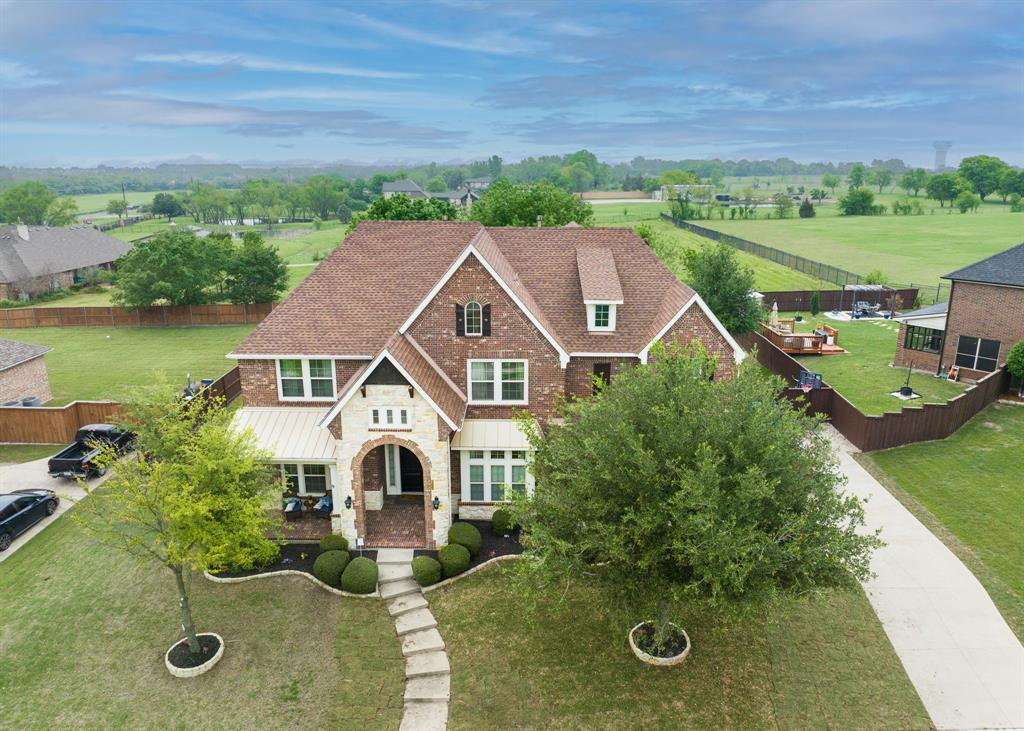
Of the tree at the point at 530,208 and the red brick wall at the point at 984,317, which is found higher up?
the tree at the point at 530,208

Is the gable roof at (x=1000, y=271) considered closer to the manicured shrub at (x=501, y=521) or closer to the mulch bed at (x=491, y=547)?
the manicured shrub at (x=501, y=521)

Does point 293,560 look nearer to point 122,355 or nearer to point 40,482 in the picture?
point 40,482

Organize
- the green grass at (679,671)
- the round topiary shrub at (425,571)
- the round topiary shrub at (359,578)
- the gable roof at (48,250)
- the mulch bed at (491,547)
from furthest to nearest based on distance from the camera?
the gable roof at (48,250), the mulch bed at (491,547), the round topiary shrub at (425,571), the round topiary shrub at (359,578), the green grass at (679,671)

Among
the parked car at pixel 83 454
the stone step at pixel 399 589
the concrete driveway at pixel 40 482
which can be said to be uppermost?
the parked car at pixel 83 454

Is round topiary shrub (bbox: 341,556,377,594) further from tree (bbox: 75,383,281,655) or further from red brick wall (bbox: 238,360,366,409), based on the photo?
red brick wall (bbox: 238,360,366,409)

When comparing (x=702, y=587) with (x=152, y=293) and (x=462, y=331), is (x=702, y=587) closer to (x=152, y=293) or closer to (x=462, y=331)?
(x=462, y=331)

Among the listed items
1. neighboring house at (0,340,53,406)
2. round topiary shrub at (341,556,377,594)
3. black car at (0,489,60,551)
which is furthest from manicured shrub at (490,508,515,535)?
neighboring house at (0,340,53,406)

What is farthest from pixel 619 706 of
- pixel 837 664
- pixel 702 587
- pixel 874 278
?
pixel 874 278

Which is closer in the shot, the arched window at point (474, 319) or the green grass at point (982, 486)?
the green grass at point (982, 486)

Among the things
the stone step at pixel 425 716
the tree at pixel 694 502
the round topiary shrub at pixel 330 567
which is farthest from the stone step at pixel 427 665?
the round topiary shrub at pixel 330 567
